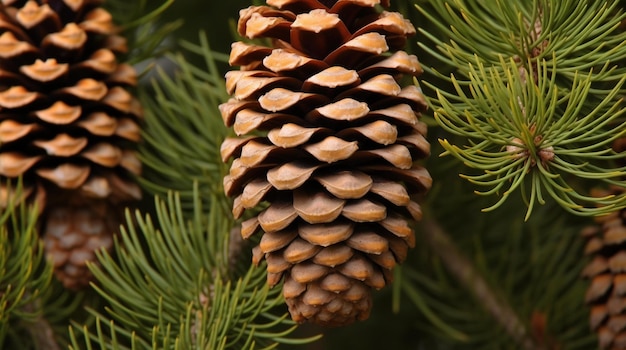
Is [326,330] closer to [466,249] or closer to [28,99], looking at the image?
[466,249]

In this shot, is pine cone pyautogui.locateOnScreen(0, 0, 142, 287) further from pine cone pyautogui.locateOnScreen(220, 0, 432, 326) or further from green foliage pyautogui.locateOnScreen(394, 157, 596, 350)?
green foliage pyautogui.locateOnScreen(394, 157, 596, 350)

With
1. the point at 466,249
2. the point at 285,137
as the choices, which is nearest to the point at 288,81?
the point at 285,137

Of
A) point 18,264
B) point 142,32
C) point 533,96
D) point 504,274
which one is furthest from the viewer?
point 504,274

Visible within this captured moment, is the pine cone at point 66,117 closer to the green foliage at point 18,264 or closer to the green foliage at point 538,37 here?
the green foliage at point 18,264

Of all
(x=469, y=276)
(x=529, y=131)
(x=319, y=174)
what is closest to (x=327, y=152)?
(x=319, y=174)

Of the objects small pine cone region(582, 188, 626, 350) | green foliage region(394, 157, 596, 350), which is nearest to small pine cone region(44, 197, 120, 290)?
green foliage region(394, 157, 596, 350)

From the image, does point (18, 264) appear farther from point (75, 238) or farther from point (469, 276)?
point (469, 276)

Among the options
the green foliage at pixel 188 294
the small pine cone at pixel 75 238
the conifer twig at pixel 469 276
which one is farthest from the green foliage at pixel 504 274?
→ the small pine cone at pixel 75 238
